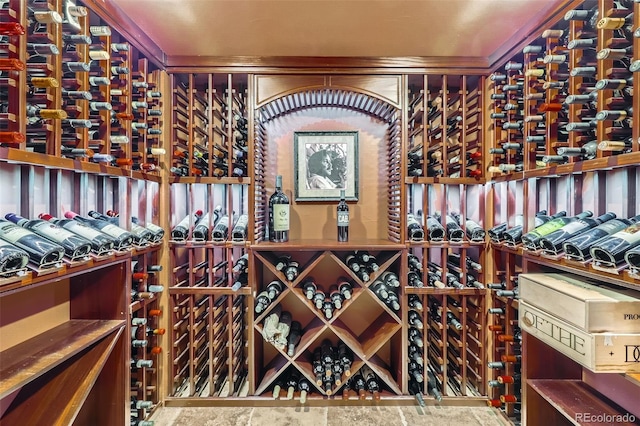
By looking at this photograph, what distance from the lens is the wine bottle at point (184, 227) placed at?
175cm

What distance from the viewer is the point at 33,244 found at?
0.86 meters

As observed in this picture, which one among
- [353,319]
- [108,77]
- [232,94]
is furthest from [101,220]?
[353,319]

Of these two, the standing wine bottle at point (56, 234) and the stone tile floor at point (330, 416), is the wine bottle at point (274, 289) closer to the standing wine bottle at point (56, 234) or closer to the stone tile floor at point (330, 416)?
the stone tile floor at point (330, 416)

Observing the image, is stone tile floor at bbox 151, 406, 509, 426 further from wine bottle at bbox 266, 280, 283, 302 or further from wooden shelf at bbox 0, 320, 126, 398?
wooden shelf at bbox 0, 320, 126, 398

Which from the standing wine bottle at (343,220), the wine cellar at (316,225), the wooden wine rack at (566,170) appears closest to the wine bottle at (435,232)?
the wine cellar at (316,225)

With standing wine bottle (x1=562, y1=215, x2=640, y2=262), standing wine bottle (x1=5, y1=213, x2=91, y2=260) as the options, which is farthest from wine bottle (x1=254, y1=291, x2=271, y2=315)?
standing wine bottle (x1=562, y1=215, x2=640, y2=262)

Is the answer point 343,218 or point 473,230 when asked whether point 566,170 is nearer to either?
point 473,230

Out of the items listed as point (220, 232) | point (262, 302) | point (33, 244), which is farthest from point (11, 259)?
point (262, 302)

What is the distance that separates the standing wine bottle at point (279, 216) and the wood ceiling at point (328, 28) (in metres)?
0.71

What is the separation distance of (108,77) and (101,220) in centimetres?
56

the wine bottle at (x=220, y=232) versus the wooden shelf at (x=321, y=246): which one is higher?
the wine bottle at (x=220, y=232)

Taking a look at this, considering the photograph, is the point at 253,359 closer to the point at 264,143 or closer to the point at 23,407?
the point at 23,407

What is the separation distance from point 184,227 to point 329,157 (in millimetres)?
925

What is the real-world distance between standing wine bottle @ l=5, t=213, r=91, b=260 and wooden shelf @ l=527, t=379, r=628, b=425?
1641 mm
